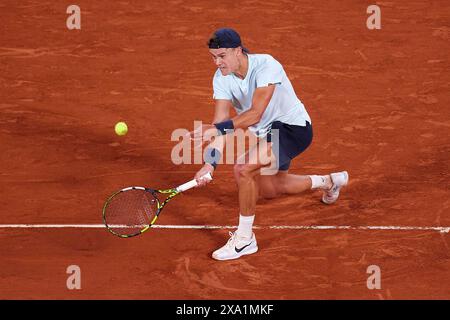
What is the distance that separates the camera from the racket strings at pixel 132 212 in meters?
9.31

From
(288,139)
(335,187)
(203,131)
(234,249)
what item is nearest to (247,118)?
(203,131)

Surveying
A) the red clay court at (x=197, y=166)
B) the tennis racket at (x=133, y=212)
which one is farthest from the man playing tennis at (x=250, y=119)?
the tennis racket at (x=133, y=212)

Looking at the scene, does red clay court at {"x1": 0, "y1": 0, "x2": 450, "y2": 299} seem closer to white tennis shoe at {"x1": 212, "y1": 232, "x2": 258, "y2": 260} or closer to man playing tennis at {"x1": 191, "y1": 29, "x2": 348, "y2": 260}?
white tennis shoe at {"x1": 212, "y1": 232, "x2": 258, "y2": 260}

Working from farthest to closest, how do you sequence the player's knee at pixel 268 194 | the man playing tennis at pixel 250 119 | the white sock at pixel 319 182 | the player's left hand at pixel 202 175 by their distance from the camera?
the white sock at pixel 319 182 < the player's knee at pixel 268 194 < the man playing tennis at pixel 250 119 < the player's left hand at pixel 202 175

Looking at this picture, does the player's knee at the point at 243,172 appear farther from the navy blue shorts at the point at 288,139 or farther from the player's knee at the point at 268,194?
the player's knee at the point at 268,194

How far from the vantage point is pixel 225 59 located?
8.91m

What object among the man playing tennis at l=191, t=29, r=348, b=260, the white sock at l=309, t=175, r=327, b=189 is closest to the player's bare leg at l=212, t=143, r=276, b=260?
the man playing tennis at l=191, t=29, r=348, b=260

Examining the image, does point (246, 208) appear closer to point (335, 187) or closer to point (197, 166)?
point (335, 187)

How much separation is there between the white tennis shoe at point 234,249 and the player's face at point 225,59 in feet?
5.32

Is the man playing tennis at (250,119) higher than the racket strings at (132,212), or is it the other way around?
the man playing tennis at (250,119)

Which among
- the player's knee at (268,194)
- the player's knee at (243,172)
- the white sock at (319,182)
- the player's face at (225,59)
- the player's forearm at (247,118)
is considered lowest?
the player's knee at (243,172)

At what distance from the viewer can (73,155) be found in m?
11.4
